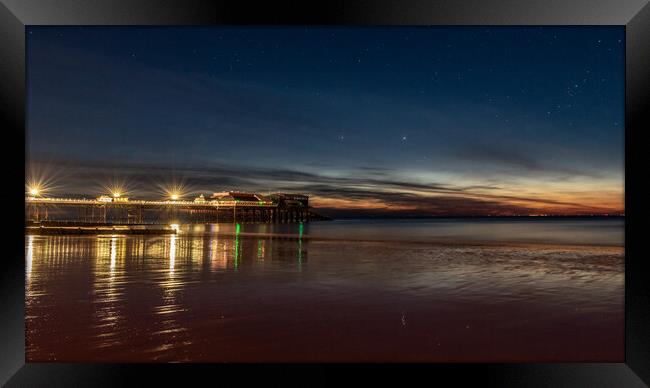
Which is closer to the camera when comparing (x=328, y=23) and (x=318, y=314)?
(x=328, y=23)

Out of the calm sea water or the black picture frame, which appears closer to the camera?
the black picture frame

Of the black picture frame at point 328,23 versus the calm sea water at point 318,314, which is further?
the calm sea water at point 318,314

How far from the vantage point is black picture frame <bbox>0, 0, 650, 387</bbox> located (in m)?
2.73

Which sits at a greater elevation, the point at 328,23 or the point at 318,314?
the point at 328,23

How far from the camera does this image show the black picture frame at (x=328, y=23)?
2.73 metres

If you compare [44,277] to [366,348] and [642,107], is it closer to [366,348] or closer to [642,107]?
[366,348]

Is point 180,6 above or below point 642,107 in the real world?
above

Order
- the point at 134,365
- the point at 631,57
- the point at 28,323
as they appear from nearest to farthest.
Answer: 1. the point at 134,365
2. the point at 631,57
3. the point at 28,323

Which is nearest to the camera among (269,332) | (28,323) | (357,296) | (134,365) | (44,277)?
(134,365)

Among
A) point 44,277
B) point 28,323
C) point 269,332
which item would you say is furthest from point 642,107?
point 44,277

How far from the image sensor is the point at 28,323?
3707 mm

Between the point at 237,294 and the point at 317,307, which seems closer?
the point at 317,307

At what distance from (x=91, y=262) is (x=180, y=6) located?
20.1ft

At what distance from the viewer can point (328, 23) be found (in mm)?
2930
